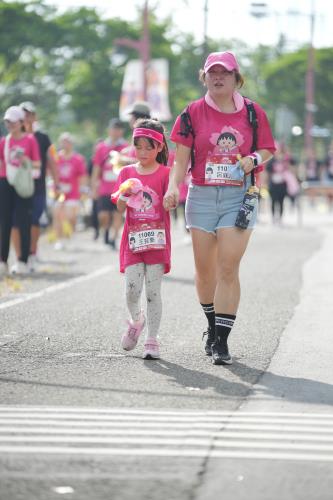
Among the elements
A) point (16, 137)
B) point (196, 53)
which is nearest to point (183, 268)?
point (16, 137)

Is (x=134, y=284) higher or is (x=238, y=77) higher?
(x=238, y=77)

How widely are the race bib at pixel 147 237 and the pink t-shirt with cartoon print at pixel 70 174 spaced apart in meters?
13.8

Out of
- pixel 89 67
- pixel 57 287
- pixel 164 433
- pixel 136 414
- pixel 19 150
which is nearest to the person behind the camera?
pixel 164 433

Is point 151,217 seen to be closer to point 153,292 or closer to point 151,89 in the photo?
point 153,292

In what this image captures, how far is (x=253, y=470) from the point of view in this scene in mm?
4973

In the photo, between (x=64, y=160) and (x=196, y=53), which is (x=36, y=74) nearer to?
(x=196, y=53)

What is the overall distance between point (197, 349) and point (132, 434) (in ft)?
9.18

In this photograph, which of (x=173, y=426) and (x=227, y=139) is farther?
(x=227, y=139)

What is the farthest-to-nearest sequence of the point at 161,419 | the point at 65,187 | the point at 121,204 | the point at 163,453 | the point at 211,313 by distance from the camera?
the point at 65,187, the point at 211,313, the point at 121,204, the point at 161,419, the point at 163,453

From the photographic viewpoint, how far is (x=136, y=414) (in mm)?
5984

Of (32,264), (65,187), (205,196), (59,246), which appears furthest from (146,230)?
(65,187)

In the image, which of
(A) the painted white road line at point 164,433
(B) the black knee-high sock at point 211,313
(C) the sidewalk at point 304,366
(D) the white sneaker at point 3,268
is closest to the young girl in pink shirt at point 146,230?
(B) the black knee-high sock at point 211,313

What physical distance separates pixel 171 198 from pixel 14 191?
6.80m

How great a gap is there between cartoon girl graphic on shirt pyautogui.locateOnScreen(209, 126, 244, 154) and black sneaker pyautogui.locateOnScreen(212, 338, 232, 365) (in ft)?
3.64
